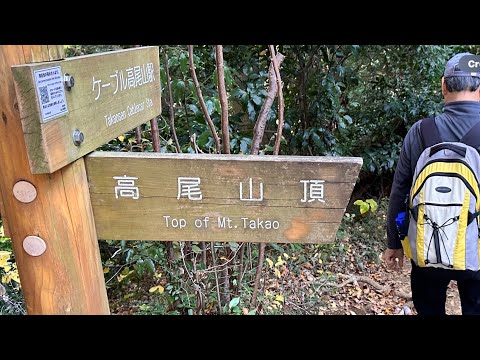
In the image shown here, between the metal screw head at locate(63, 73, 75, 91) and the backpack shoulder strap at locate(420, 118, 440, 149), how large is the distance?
1433 mm

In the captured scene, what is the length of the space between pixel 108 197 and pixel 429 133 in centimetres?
136

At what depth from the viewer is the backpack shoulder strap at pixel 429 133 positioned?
1.75 meters

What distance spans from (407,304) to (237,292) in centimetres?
180

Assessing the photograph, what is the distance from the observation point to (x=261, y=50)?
3545 mm

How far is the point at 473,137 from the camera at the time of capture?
169 cm

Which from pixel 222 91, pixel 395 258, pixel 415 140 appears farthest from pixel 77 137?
pixel 395 258

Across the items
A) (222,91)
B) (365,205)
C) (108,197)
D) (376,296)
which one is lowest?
(376,296)

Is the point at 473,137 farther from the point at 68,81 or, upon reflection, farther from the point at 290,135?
the point at 290,135

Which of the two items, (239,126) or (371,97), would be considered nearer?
(239,126)

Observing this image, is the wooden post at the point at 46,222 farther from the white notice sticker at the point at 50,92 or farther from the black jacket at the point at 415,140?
the black jacket at the point at 415,140

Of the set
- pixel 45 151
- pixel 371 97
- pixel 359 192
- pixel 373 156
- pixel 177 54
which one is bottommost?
pixel 359 192

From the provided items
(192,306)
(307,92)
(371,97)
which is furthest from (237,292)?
(371,97)

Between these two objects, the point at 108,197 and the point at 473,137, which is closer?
the point at 108,197

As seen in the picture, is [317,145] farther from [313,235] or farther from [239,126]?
[313,235]
